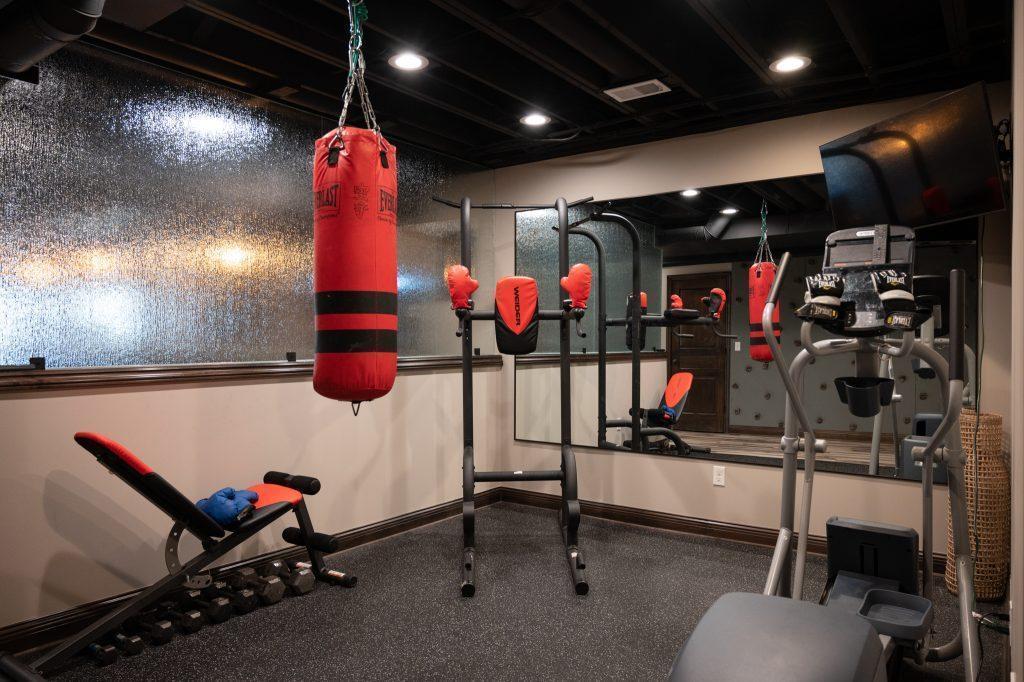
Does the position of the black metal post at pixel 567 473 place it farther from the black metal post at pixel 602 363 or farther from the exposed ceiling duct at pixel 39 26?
the exposed ceiling duct at pixel 39 26

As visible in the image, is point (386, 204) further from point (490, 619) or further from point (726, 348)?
point (726, 348)

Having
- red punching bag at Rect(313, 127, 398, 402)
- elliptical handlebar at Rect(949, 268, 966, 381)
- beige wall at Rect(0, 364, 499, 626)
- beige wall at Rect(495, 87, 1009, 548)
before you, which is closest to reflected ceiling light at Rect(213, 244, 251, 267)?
beige wall at Rect(0, 364, 499, 626)

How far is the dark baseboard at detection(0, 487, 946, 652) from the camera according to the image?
2580mm

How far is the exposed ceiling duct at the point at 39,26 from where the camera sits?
201cm

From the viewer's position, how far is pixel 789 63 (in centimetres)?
321

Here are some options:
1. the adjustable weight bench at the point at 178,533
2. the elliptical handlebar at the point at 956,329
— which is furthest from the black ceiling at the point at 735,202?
the adjustable weight bench at the point at 178,533

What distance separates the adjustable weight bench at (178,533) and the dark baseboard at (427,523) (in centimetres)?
13

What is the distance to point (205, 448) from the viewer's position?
10.4 ft

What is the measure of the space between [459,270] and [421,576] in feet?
5.36

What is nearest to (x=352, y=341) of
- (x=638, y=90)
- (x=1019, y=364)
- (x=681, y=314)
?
(x=1019, y=364)

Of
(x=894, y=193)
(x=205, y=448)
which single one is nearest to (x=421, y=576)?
(x=205, y=448)

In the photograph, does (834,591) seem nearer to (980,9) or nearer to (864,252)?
(864,252)

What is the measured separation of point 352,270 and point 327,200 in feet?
0.85

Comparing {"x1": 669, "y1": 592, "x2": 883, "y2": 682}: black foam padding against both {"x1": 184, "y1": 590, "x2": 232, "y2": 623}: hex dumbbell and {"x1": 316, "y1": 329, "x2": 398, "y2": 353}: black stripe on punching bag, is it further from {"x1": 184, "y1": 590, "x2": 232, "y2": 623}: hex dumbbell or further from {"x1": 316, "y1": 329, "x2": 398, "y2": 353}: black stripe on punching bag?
{"x1": 184, "y1": 590, "x2": 232, "y2": 623}: hex dumbbell
